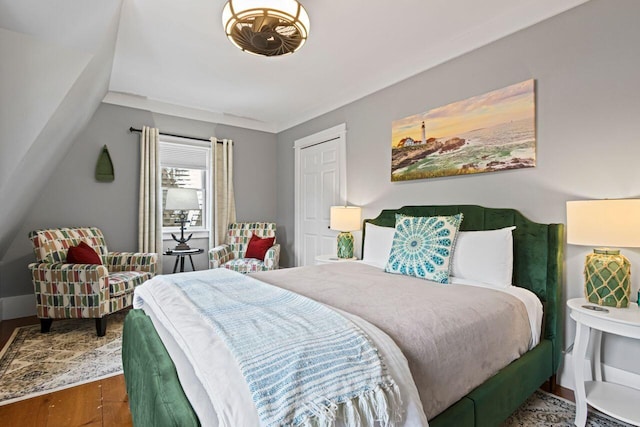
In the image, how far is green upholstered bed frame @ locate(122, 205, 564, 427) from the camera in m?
1.00

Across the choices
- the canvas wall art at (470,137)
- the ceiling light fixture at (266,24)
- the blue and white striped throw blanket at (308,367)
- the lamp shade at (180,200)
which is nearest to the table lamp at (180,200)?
the lamp shade at (180,200)

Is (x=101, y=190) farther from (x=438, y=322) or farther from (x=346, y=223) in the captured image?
(x=438, y=322)

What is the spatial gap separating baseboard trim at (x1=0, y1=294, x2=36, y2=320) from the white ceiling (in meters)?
2.39

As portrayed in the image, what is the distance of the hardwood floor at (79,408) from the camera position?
1.70 meters

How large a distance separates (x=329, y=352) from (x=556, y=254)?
187 centimetres

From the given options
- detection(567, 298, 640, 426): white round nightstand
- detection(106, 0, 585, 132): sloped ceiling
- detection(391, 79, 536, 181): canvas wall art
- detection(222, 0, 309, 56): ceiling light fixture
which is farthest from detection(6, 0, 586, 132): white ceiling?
detection(567, 298, 640, 426): white round nightstand

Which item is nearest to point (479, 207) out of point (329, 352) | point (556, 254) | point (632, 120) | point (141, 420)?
point (556, 254)

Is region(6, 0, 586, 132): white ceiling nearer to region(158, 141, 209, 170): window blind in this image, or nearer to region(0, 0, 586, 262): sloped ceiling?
region(0, 0, 586, 262): sloped ceiling

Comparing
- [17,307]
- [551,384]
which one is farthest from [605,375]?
[17,307]

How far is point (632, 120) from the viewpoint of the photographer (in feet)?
6.08

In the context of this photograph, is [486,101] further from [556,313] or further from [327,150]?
[327,150]

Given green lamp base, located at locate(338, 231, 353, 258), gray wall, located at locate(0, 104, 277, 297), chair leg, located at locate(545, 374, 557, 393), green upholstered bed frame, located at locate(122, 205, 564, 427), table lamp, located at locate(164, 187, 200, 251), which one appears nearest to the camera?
green upholstered bed frame, located at locate(122, 205, 564, 427)

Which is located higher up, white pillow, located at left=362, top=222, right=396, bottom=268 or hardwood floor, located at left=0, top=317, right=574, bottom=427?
white pillow, located at left=362, top=222, right=396, bottom=268

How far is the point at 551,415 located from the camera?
69.7 inches
